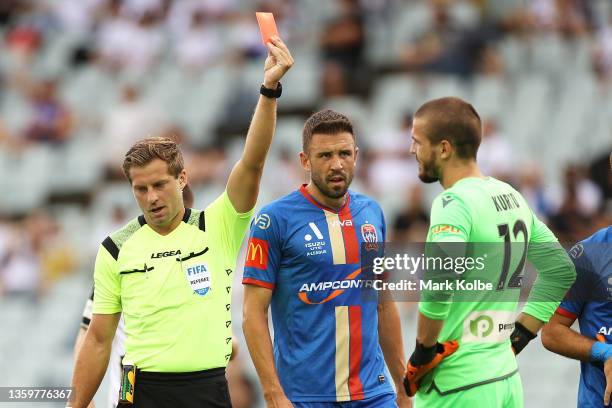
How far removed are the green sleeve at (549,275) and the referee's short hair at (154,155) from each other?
1.93 meters

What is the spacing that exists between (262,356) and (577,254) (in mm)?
1837

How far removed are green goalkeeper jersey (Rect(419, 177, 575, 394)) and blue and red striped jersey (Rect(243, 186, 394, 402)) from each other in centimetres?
59

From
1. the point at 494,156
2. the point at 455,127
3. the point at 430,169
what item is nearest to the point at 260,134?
the point at 430,169

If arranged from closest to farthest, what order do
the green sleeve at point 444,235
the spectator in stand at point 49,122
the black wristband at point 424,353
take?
the green sleeve at point 444,235
the black wristband at point 424,353
the spectator in stand at point 49,122

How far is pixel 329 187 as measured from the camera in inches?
253

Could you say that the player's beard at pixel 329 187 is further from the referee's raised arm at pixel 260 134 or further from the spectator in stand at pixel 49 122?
the spectator in stand at pixel 49 122

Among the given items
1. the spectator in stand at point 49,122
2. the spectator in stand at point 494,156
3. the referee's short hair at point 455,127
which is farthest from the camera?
the spectator in stand at point 49,122

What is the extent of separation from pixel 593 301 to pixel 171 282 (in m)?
2.27

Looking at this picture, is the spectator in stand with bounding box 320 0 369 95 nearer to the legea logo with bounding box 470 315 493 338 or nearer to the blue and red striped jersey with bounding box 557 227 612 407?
the blue and red striped jersey with bounding box 557 227 612 407

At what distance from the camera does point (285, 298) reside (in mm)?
6348

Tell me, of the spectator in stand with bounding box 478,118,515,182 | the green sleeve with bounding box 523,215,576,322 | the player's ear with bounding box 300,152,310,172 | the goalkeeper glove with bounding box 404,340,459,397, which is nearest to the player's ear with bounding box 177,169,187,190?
the player's ear with bounding box 300,152,310,172

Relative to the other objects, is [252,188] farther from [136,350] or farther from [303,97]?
[303,97]

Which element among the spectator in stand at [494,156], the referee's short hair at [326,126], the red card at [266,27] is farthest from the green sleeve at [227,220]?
the spectator in stand at [494,156]

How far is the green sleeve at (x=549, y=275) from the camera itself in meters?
6.21
